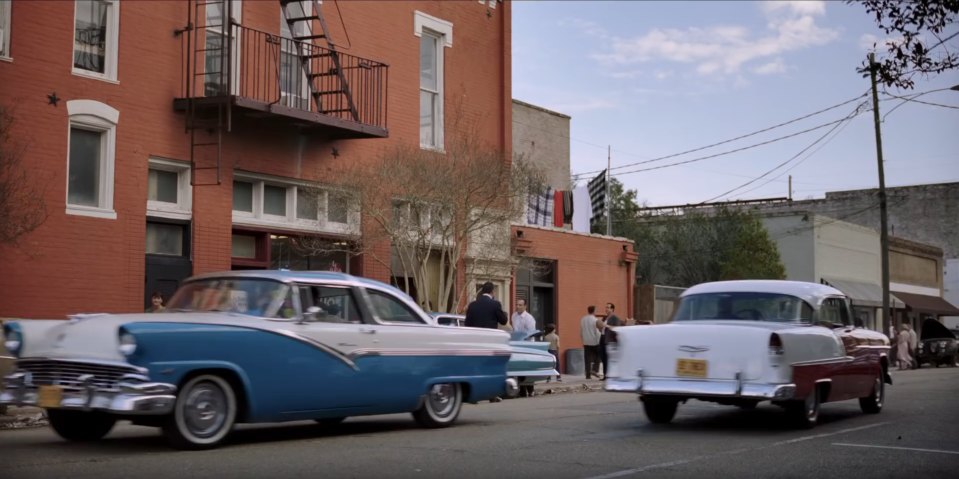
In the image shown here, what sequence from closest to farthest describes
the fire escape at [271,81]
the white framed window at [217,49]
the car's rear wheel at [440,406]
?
the car's rear wheel at [440,406]
the fire escape at [271,81]
the white framed window at [217,49]

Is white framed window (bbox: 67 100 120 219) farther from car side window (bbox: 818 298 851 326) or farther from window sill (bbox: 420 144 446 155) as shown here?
car side window (bbox: 818 298 851 326)

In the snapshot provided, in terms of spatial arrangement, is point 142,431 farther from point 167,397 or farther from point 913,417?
point 913,417

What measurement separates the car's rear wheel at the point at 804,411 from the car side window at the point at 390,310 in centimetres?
430

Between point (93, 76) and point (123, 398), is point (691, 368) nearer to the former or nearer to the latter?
point (123, 398)

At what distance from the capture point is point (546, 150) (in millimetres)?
37219

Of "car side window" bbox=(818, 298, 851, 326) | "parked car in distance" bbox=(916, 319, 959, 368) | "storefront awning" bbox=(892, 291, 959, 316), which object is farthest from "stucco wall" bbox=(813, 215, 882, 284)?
"car side window" bbox=(818, 298, 851, 326)

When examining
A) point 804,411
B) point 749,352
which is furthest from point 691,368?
point 804,411

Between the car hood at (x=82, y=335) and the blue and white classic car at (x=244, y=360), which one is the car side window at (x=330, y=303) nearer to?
the blue and white classic car at (x=244, y=360)

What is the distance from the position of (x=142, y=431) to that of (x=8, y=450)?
219 cm

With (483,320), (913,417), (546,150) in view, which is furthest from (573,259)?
(913,417)

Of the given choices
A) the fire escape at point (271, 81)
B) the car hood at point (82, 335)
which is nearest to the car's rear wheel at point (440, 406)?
the car hood at point (82, 335)

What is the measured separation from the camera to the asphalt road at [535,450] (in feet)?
29.5

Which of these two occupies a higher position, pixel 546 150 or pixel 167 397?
pixel 546 150

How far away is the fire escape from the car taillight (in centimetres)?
1046
